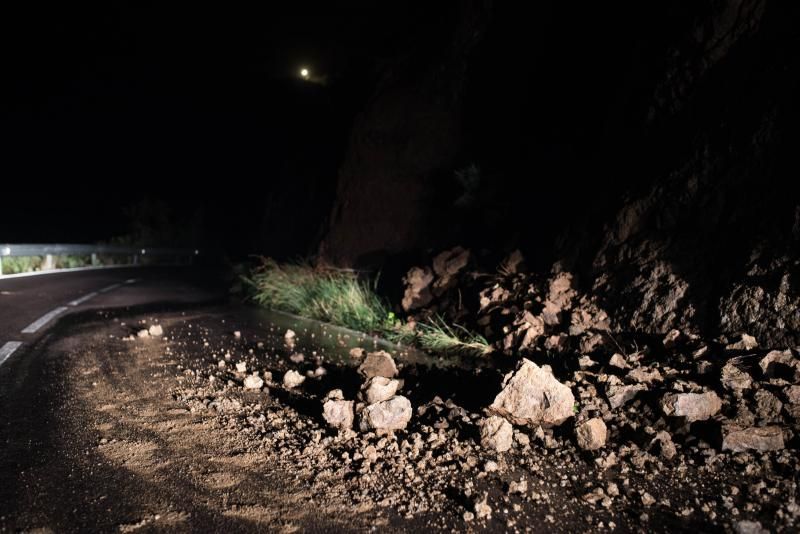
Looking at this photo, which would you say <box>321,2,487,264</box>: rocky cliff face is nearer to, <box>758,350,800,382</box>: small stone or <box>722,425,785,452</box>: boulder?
<box>758,350,800,382</box>: small stone

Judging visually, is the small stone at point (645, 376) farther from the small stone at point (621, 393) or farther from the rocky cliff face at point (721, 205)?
the rocky cliff face at point (721, 205)

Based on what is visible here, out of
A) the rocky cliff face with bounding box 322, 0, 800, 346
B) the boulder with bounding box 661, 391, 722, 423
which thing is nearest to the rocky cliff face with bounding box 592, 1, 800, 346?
the rocky cliff face with bounding box 322, 0, 800, 346

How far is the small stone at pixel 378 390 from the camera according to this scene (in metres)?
3.76

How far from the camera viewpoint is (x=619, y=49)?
7.98 meters

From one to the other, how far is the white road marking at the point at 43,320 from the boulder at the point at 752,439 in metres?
7.44

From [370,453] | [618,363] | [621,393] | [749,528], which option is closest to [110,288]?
[370,453]

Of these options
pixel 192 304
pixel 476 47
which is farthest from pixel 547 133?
pixel 192 304

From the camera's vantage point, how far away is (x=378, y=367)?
183 inches

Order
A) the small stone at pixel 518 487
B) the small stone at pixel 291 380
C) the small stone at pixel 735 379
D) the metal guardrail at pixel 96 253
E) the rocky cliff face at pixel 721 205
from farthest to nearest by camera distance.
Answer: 1. the metal guardrail at pixel 96 253
2. the small stone at pixel 291 380
3. the rocky cliff face at pixel 721 205
4. the small stone at pixel 735 379
5. the small stone at pixel 518 487

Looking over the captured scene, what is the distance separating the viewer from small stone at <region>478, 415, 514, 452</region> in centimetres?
317

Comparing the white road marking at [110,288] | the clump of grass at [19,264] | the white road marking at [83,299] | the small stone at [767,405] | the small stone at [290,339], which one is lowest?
the small stone at [290,339]

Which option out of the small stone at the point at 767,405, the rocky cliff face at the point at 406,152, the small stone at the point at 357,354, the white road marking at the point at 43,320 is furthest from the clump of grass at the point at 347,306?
the white road marking at the point at 43,320

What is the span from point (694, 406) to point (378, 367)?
251cm

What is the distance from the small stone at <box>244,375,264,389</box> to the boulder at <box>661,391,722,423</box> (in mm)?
3150
